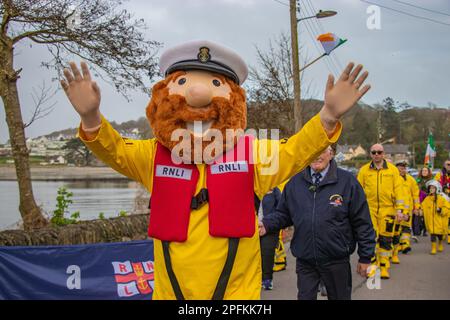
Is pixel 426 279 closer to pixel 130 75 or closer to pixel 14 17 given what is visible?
pixel 130 75

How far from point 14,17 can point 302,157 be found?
593 cm

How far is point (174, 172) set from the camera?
3.12 metres

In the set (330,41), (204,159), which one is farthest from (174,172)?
(330,41)

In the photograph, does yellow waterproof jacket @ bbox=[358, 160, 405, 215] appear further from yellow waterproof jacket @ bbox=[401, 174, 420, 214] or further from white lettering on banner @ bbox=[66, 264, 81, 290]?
white lettering on banner @ bbox=[66, 264, 81, 290]

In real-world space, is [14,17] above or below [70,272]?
above

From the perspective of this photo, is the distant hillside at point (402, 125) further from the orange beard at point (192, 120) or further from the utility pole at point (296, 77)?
the orange beard at point (192, 120)

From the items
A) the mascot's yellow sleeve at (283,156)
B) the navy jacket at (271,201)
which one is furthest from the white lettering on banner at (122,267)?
the mascot's yellow sleeve at (283,156)

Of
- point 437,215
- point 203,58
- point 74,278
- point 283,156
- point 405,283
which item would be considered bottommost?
point 405,283

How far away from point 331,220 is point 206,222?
1894 millimetres

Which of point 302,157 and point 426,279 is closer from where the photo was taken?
point 302,157

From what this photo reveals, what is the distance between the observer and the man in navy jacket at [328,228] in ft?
15.1

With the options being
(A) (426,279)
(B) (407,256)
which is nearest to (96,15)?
(A) (426,279)

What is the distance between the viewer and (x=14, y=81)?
7.50 m

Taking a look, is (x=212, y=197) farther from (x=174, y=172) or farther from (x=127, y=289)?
(x=127, y=289)
